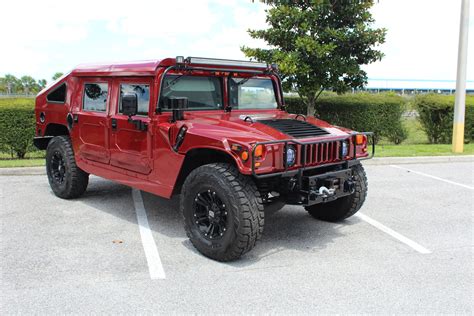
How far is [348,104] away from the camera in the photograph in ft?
44.1

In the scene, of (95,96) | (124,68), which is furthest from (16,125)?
(124,68)

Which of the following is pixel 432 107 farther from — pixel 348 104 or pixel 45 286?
pixel 45 286

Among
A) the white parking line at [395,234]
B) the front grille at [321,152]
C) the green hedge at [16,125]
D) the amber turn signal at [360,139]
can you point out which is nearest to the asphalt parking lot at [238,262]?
the white parking line at [395,234]

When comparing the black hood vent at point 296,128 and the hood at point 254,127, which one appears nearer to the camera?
the hood at point 254,127

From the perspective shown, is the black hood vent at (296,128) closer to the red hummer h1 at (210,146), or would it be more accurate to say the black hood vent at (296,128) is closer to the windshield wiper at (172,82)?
the red hummer h1 at (210,146)

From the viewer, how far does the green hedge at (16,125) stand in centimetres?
1017

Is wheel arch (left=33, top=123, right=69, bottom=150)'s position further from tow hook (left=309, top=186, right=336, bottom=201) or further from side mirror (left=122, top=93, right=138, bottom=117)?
tow hook (left=309, top=186, right=336, bottom=201)

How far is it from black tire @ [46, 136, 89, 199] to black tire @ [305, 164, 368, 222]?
328cm

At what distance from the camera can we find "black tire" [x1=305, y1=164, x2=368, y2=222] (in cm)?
537

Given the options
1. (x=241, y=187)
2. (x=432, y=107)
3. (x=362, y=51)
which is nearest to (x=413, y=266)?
(x=241, y=187)

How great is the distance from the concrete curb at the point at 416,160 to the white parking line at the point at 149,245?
18.2 feet

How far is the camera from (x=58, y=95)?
6852 mm

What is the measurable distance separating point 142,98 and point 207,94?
30.0 inches

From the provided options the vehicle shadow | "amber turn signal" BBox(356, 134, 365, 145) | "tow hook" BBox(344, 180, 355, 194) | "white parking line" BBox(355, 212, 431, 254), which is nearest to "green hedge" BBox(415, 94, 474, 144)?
"white parking line" BBox(355, 212, 431, 254)
